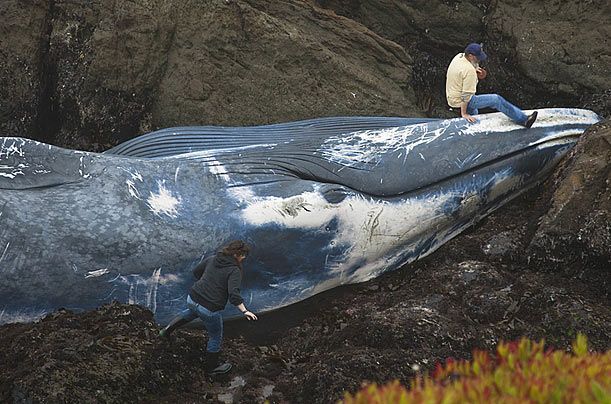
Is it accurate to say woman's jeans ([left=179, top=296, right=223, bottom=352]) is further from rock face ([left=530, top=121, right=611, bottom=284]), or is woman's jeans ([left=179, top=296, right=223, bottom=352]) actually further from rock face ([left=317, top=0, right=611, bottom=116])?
rock face ([left=317, top=0, right=611, bottom=116])

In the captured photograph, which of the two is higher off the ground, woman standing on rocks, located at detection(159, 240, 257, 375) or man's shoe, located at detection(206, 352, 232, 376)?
woman standing on rocks, located at detection(159, 240, 257, 375)

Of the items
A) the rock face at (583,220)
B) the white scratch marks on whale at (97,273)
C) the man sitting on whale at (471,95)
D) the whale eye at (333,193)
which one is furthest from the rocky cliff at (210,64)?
the white scratch marks on whale at (97,273)

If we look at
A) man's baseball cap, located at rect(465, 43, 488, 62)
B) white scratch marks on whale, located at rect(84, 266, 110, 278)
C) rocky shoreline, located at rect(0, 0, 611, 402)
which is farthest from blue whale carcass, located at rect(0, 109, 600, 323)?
man's baseball cap, located at rect(465, 43, 488, 62)

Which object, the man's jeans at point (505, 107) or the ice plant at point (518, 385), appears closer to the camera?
the ice plant at point (518, 385)

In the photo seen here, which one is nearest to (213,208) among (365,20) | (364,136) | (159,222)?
(159,222)

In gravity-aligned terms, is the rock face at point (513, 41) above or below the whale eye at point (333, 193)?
above

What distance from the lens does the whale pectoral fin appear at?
7816 mm

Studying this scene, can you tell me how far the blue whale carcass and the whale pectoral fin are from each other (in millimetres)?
12

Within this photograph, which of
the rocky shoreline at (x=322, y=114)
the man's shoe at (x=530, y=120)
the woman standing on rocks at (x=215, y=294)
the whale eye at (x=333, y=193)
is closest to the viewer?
the rocky shoreline at (x=322, y=114)

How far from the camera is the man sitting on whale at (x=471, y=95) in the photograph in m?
9.07

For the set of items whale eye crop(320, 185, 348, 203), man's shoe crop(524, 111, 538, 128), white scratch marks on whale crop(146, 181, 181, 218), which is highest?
man's shoe crop(524, 111, 538, 128)

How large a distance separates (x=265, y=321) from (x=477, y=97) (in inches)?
121

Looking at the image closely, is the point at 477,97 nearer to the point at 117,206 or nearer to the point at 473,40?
the point at 473,40

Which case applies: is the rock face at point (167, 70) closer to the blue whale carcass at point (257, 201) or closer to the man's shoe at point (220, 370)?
the blue whale carcass at point (257, 201)
